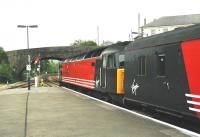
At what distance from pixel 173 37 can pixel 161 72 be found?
1381mm

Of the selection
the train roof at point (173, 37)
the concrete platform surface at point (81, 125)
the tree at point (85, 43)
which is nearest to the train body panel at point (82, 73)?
the concrete platform surface at point (81, 125)

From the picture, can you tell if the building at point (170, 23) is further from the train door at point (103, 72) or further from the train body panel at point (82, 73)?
the train door at point (103, 72)

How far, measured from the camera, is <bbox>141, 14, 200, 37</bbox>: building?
381 feet

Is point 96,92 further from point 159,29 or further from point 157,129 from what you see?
point 159,29

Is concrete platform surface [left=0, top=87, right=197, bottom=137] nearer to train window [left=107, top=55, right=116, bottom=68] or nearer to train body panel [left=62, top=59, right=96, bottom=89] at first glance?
train window [left=107, top=55, right=116, bottom=68]

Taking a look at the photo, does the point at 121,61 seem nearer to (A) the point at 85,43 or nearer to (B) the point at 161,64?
(B) the point at 161,64

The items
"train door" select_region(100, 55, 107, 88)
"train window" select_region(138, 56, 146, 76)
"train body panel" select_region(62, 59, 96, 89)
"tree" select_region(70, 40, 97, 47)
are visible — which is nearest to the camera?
"train window" select_region(138, 56, 146, 76)

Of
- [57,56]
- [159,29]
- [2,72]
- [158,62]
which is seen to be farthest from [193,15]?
[158,62]

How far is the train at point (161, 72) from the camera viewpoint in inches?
434

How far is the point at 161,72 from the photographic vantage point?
1312 cm

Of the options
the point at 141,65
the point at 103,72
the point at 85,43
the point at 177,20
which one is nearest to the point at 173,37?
the point at 141,65

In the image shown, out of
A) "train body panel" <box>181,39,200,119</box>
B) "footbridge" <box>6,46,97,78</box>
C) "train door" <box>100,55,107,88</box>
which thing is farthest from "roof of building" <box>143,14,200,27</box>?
"train body panel" <box>181,39,200,119</box>

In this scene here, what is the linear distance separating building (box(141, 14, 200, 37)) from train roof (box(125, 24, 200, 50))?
100665 millimetres

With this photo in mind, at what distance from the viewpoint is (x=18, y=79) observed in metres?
96.5
